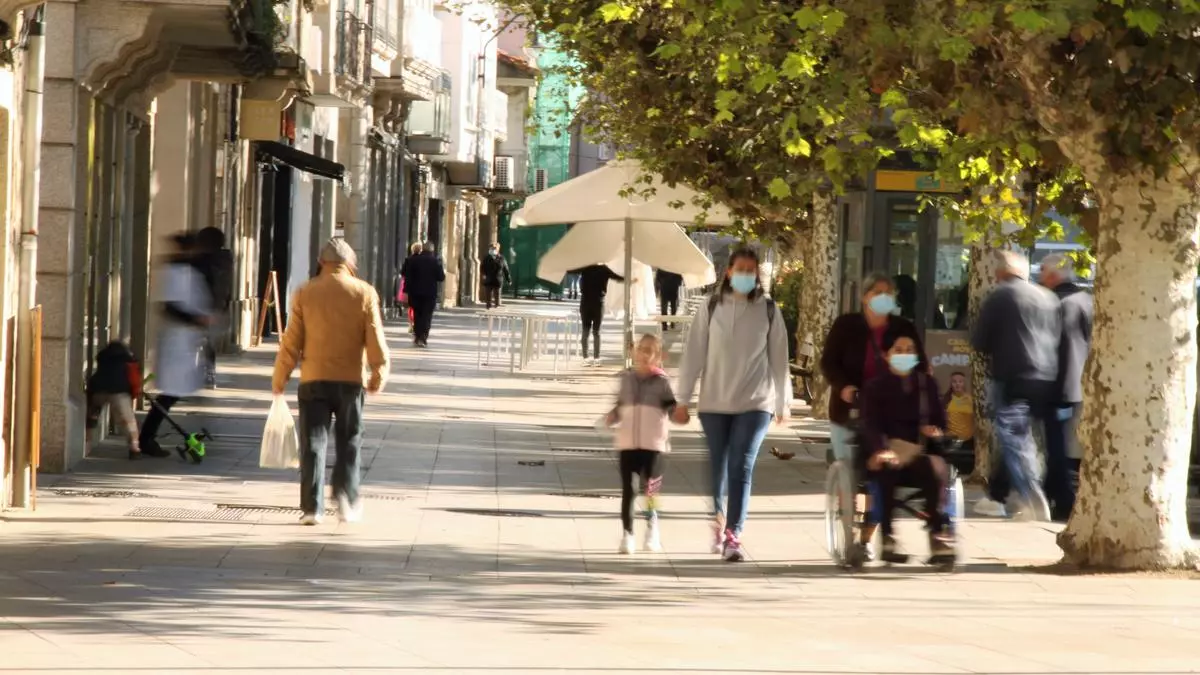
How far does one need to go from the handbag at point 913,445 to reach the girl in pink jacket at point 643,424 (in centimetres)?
135

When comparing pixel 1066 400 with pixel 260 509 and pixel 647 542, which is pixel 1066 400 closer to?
pixel 647 542

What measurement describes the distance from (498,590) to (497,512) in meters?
3.77

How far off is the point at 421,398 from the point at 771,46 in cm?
1098

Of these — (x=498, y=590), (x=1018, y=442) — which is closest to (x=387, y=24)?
(x=1018, y=442)

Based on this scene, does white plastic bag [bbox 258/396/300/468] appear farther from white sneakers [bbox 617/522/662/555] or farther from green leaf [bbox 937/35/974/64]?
green leaf [bbox 937/35/974/64]

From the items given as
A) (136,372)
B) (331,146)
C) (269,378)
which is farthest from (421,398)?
(331,146)

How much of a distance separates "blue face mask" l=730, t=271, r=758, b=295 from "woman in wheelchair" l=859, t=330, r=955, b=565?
1022 mm

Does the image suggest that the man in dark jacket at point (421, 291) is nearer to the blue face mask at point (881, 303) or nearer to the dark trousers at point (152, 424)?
the dark trousers at point (152, 424)

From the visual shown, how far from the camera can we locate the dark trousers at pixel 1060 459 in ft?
48.3

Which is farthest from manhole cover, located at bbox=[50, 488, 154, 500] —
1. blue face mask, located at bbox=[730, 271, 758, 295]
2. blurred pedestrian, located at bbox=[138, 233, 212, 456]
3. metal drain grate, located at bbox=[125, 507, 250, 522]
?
blue face mask, located at bbox=[730, 271, 758, 295]

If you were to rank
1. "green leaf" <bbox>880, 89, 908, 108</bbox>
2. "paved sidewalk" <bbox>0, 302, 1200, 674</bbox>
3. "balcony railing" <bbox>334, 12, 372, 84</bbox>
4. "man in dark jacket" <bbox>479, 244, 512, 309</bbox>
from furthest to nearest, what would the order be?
"man in dark jacket" <bbox>479, 244, 512, 309</bbox> → "balcony railing" <bbox>334, 12, 372, 84</bbox> → "green leaf" <bbox>880, 89, 908, 108</bbox> → "paved sidewalk" <bbox>0, 302, 1200, 674</bbox>

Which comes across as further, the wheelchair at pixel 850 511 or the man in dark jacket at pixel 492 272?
the man in dark jacket at pixel 492 272

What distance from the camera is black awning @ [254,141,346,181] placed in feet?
110

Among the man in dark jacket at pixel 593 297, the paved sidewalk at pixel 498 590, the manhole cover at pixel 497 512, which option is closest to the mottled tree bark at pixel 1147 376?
the paved sidewalk at pixel 498 590
